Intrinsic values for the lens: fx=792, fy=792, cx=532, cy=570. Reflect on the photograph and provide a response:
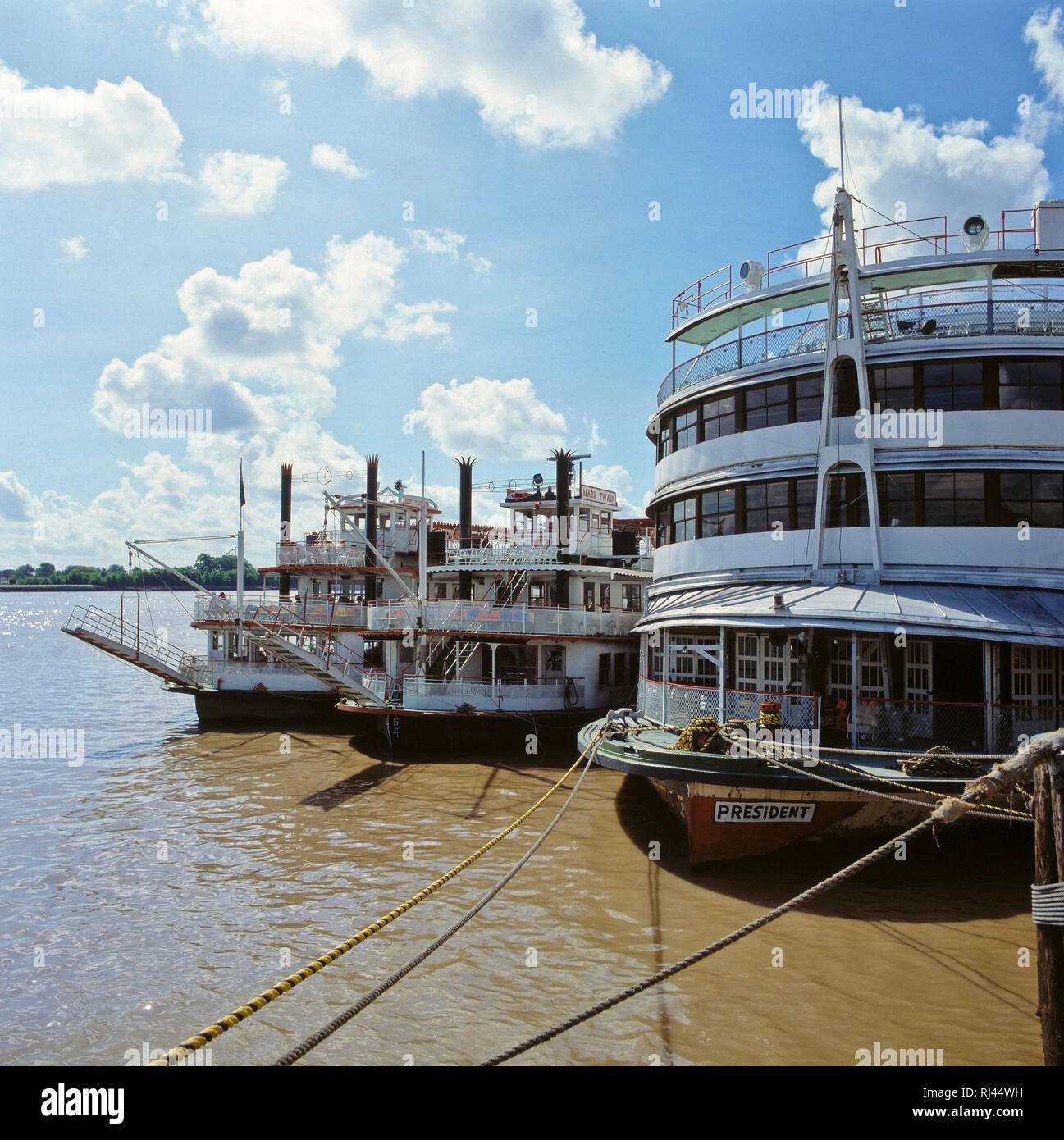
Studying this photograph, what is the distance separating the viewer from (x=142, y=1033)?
9312 mm

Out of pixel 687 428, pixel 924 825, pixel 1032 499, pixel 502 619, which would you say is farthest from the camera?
pixel 502 619

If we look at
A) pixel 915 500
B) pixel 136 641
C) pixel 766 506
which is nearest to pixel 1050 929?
pixel 915 500

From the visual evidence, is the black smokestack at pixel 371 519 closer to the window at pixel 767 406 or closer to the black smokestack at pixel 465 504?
the black smokestack at pixel 465 504

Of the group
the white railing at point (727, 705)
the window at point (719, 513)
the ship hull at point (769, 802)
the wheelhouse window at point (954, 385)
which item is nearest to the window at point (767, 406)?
the window at point (719, 513)

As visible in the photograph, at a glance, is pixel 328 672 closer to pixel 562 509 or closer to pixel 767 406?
pixel 562 509

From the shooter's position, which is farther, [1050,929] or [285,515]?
[285,515]

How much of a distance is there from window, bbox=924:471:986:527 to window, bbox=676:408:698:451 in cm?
621

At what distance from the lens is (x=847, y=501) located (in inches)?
714

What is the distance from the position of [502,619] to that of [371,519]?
14.3m

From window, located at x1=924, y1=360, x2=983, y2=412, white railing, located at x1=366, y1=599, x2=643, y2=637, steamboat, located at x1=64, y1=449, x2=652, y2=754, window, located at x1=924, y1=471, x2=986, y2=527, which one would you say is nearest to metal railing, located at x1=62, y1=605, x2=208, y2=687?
steamboat, located at x1=64, y1=449, x2=652, y2=754

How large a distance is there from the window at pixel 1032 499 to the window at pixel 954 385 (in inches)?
68.4

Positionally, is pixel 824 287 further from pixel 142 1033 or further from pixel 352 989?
pixel 142 1033

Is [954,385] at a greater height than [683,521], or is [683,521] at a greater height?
[954,385]
